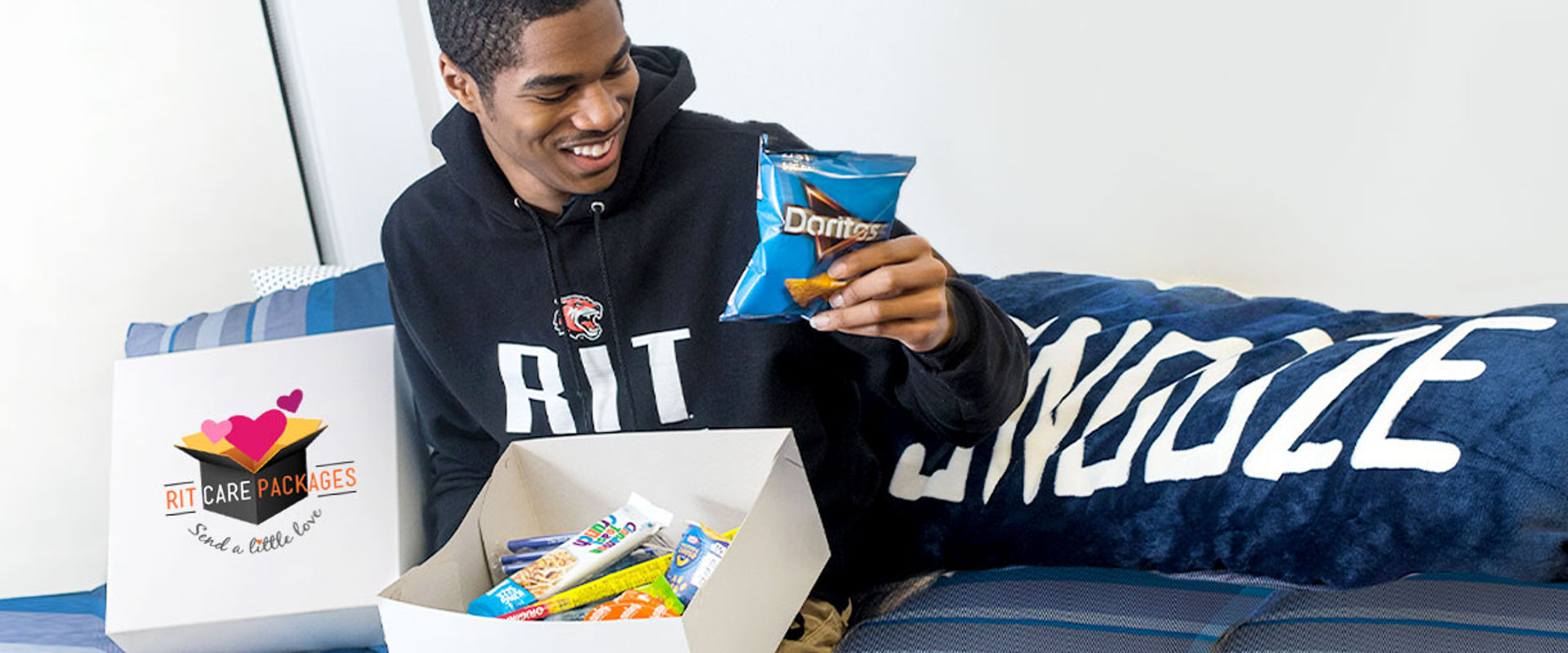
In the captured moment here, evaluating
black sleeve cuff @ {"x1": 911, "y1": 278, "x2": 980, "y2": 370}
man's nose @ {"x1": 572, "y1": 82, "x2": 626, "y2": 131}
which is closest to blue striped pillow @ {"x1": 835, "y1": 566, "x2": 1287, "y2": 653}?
black sleeve cuff @ {"x1": 911, "y1": 278, "x2": 980, "y2": 370}

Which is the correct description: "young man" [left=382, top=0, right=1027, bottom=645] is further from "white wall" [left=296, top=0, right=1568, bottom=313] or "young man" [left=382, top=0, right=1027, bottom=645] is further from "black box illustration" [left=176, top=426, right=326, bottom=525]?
"white wall" [left=296, top=0, right=1568, bottom=313]

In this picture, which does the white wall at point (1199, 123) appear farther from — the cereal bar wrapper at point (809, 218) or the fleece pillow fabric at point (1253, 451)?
the cereal bar wrapper at point (809, 218)

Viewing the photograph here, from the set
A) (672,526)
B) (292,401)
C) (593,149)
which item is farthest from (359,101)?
(672,526)

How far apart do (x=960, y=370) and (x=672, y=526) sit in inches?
9.6

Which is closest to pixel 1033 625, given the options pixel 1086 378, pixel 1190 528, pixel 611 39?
pixel 1190 528

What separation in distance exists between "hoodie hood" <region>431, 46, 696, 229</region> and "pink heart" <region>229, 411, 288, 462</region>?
1.04ft

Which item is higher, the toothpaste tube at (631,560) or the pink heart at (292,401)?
the pink heart at (292,401)

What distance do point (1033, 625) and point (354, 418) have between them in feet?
2.23

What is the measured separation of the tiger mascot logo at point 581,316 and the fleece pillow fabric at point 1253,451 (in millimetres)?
322

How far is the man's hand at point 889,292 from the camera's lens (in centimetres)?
85

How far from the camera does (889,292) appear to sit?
856 mm

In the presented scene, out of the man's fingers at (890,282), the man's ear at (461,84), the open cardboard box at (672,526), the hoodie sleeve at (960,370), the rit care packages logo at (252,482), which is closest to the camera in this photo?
the open cardboard box at (672,526)

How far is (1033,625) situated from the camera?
108 cm

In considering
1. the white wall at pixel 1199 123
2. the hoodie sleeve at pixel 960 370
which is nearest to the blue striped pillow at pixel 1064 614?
the hoodie sleeve at pixel 960 370
